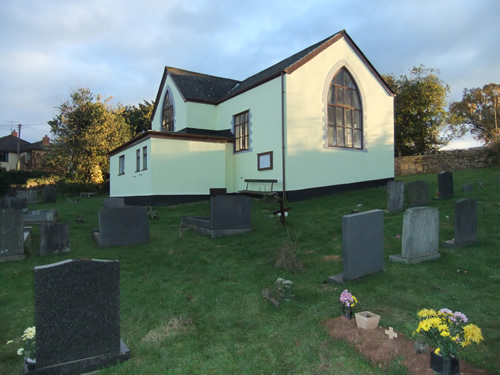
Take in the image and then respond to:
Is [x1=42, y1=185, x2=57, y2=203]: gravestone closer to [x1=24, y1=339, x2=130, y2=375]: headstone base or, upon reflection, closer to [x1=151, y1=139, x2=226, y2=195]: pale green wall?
[x1=151, y1=139, x2=226, y2=195]: pale green wall

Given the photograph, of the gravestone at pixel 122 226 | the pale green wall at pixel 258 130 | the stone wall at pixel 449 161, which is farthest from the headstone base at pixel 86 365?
the stone wall at pixel 449 161

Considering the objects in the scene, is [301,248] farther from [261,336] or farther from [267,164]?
[267,164]

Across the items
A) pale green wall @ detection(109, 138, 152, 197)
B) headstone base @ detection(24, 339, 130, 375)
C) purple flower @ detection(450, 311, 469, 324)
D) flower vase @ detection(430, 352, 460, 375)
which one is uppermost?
pale green wall @ detection(109, 138, 152, 197)

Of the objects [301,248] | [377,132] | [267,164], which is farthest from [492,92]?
[301,248]

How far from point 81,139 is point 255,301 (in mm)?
31024

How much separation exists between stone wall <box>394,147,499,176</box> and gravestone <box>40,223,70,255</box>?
2507 centimetres

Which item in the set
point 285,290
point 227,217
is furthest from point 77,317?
point 227,217

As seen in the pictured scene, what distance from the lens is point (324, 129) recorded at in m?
18.2

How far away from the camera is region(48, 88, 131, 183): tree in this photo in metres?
31.7

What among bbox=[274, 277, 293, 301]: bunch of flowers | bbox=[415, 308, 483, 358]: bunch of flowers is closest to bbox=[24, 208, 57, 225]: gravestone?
bbox=[274, 277, 293, 301]: bunch of flowers

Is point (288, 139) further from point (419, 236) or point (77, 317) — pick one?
point (77, 317)

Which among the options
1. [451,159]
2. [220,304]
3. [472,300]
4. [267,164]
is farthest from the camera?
[451,159]

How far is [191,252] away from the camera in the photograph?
8.31 metres

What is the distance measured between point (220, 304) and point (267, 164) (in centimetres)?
1336
